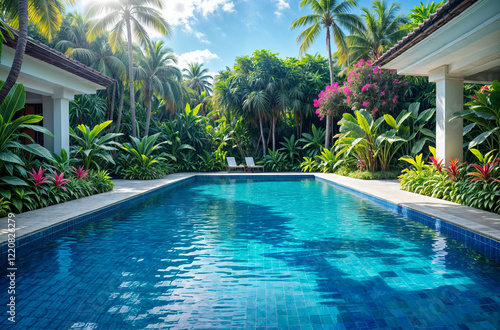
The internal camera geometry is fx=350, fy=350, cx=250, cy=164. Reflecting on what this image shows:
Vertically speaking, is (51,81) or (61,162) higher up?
(51,81)

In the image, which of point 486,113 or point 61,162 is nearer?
point 486,113

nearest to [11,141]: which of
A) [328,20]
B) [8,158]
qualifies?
[8,158]

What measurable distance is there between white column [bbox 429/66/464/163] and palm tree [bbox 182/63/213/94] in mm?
38844

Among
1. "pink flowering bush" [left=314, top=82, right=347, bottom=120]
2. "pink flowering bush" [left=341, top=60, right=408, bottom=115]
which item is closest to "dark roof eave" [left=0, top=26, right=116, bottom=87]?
"pink flowering bush" [left=341, top=60, right=408, bottom=115]

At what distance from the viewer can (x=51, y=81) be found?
29.2 ft

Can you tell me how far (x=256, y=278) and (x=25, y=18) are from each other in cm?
637

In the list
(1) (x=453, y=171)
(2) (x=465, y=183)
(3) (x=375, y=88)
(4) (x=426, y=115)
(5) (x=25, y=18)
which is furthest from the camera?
(3) (x=375, y=88)

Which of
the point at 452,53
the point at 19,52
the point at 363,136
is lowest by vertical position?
the point at 363,136

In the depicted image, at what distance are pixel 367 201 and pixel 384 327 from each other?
6.47 m

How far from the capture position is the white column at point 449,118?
8859mm

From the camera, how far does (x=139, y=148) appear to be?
46.9ft

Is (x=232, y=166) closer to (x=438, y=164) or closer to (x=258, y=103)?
(x=258, y=103)

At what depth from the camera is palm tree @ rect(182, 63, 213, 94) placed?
45.3 metres

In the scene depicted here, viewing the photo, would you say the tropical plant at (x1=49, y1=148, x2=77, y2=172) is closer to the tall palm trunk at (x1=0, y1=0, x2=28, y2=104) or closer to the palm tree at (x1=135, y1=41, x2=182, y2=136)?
the tall palm trunk at (x1=0, y1=0, x2=28, y2=104)
